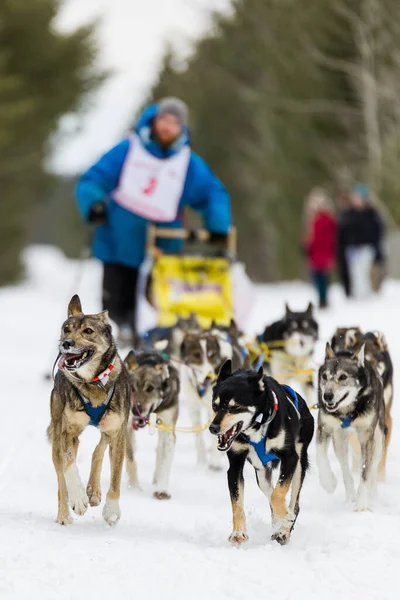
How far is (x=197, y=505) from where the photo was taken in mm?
4984

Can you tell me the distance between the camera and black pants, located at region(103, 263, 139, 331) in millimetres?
8750

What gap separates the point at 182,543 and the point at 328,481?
1287 mm

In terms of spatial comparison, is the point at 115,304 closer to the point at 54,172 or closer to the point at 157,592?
the point at 157,592

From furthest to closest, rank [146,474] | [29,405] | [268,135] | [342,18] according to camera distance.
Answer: [268,135], [342,18], [29,405], [146,474]

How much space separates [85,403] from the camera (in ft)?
14.1

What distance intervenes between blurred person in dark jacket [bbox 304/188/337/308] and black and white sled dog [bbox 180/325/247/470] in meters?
8.67

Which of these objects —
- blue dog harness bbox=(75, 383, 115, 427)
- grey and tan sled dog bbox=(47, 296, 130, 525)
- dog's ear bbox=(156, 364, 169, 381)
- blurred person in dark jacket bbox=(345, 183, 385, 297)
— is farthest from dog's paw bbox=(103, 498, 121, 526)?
blurred person in dark jacket bbox=(345, 183, 385, 297)

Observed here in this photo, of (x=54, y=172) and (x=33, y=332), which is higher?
(x=54, y=172)

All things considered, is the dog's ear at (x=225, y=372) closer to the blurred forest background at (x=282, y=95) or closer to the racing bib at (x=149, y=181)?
the racing bib at (x=149, y=181)

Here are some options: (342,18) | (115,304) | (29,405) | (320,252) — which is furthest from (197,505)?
(342,18)

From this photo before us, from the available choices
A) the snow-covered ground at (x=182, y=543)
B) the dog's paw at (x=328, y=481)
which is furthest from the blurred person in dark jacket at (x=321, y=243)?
the dog's paw at (x=328, y=481)

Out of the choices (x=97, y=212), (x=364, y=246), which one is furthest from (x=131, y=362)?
(x=364, y=246)

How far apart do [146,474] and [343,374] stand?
4.92 ft

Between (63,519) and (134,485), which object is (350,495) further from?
(63,519)
